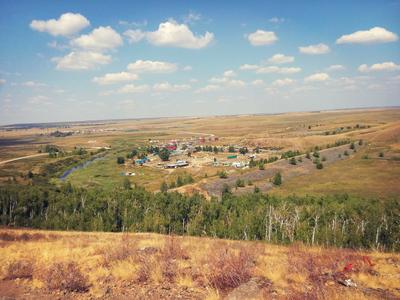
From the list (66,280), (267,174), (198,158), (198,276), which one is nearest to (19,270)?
(66,280)

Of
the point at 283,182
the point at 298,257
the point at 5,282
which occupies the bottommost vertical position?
the point at 283,182

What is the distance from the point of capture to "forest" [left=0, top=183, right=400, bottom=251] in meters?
33.8

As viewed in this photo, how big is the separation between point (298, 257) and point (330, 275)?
2.21 meters

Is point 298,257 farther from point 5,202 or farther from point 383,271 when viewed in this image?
point 5,202

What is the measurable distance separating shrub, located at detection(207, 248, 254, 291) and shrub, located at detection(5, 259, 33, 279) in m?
6.97

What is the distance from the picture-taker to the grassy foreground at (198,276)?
Result: 9.08 meters

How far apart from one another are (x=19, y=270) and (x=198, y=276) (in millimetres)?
6900

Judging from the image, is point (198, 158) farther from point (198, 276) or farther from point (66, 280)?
point (66, 280)

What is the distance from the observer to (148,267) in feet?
34.5

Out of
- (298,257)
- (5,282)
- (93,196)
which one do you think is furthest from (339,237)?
(93,196)

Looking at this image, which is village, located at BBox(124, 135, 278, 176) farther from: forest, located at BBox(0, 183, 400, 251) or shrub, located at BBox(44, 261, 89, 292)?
shrub, located at BBox(44, 261, 89, 292)

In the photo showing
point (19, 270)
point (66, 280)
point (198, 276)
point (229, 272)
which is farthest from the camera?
point (19, 270)

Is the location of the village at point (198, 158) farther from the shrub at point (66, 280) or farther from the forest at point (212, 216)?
the shrub at point (66, 280)

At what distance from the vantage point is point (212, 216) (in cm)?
4584
